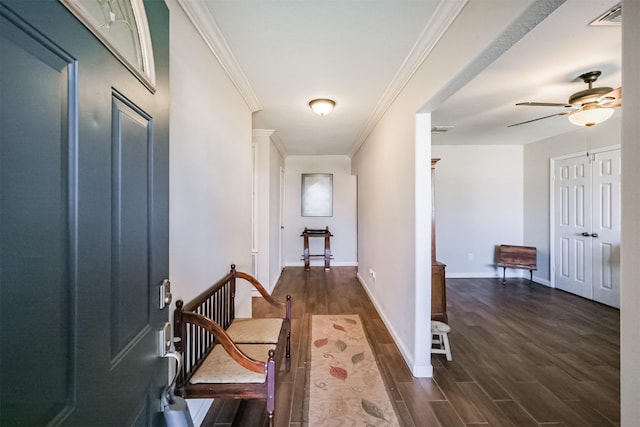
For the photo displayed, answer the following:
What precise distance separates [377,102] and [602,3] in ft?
5.54

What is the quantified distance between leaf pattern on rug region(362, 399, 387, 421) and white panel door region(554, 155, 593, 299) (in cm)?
413

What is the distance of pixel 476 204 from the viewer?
514 centimetres

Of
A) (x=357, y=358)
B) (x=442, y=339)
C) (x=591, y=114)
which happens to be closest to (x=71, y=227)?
(x=357, y=358)

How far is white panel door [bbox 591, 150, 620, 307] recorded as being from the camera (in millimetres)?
3645

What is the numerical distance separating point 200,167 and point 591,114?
3.31 m

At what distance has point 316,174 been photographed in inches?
239

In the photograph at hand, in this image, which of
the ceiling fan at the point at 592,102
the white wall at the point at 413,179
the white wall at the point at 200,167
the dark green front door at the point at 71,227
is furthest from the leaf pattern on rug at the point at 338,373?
the ceiling fan at the point at 592,102

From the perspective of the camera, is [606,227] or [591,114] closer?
[591,114]

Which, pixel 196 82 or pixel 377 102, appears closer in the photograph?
pixel 196 82

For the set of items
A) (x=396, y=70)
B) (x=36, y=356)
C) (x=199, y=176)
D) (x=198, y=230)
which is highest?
(x=396, y=70)

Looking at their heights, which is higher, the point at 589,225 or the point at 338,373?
the point at 589,225

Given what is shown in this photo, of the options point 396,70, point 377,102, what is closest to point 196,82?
point 396,70

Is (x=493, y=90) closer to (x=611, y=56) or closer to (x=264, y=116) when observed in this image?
(x=611, y=56)

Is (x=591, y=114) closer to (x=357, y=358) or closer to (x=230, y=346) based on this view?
(x=357, y=358)
